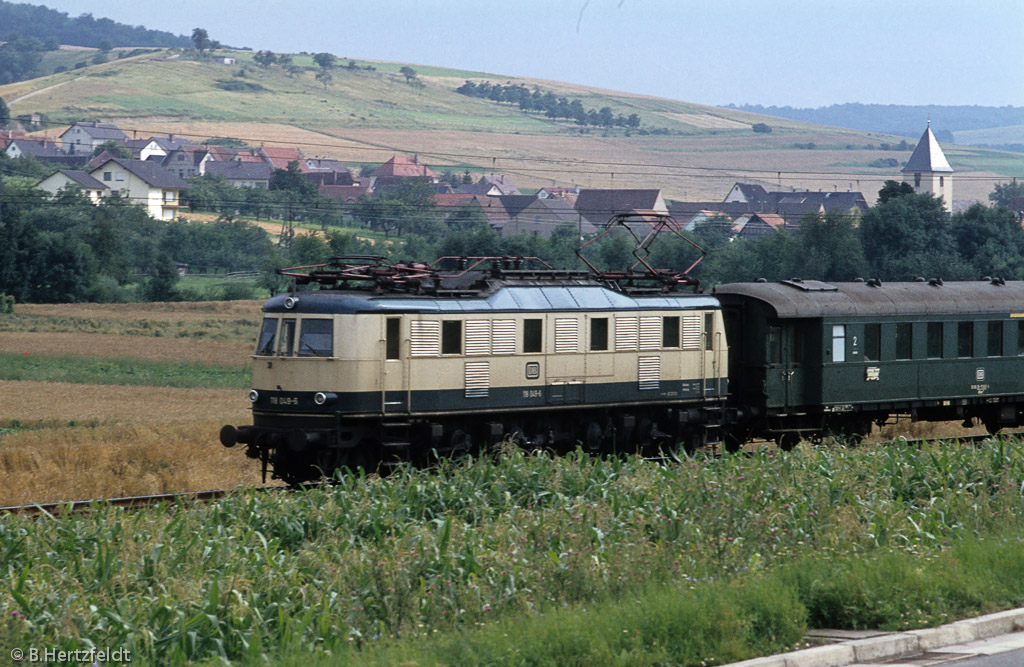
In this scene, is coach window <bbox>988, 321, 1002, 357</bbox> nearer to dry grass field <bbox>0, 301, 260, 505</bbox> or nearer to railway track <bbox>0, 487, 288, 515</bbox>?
dry grass field <bbox>0, 301, 260, 505</bbox>

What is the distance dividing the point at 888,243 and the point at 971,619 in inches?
3414

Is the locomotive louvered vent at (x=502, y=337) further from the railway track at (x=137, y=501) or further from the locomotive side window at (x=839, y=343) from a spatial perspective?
the locomotive side window at (x=839, y=343)

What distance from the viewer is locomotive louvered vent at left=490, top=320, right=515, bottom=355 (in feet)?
70.1

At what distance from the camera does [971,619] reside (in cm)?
1095

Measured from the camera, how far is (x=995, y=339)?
95.0 ft

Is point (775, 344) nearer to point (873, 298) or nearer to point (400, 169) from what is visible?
point (873, 298)

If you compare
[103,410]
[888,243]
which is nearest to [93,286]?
[103,410]

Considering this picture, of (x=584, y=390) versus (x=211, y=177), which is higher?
(x=211, y=177)

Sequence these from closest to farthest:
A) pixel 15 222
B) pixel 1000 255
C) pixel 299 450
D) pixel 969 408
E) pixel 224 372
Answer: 1. pixel 299 450
2. pixel 969 408
3. pixel 224 372
4. pixel 15 222
5. pixel 1000 255

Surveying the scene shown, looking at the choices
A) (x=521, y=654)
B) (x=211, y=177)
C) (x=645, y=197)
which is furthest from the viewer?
(x=211, y=177)

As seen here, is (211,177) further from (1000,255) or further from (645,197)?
(1000,255)

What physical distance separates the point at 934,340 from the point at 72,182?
403 ft

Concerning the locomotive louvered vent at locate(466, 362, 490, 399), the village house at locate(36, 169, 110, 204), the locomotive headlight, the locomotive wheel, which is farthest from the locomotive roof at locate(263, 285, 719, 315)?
the village house at locate(36, 169, 110, 204)

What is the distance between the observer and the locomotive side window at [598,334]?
74.8 ft
